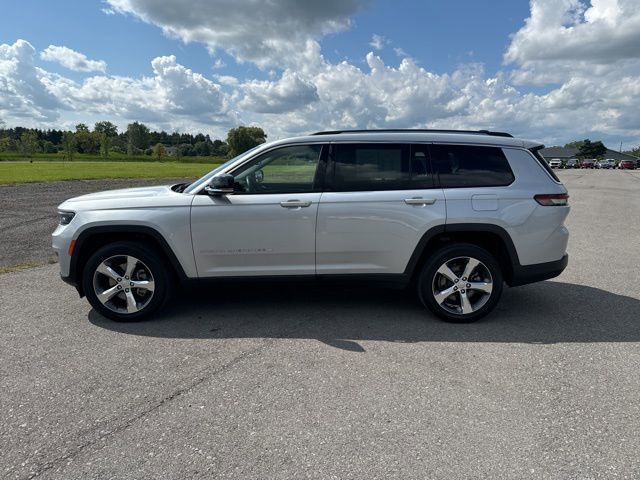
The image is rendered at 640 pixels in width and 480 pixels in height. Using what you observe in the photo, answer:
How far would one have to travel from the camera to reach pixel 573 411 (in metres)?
2.93

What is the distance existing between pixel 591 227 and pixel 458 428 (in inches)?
372

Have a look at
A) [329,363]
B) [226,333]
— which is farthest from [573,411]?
[226,333]

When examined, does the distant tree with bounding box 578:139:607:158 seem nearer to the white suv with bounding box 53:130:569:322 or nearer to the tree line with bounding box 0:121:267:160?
the tree line with bounding box 0:121:267:160

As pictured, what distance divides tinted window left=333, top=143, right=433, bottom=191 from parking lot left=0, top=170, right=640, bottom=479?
1330 millimetres

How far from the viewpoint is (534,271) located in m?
4.42

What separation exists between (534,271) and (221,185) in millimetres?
3112

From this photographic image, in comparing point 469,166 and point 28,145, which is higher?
point 28,145

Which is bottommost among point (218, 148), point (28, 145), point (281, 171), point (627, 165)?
point (281, 171)

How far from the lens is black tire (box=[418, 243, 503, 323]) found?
171 inches

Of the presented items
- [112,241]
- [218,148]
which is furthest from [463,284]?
[218,148]

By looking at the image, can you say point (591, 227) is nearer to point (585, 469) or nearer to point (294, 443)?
point (585, 469)

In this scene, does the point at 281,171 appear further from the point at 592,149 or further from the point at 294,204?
the point at 592,149

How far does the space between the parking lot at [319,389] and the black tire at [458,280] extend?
6.0 inches

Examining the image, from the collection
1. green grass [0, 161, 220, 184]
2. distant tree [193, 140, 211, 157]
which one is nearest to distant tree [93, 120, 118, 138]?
distant tree [193, 140, 211, 157]
